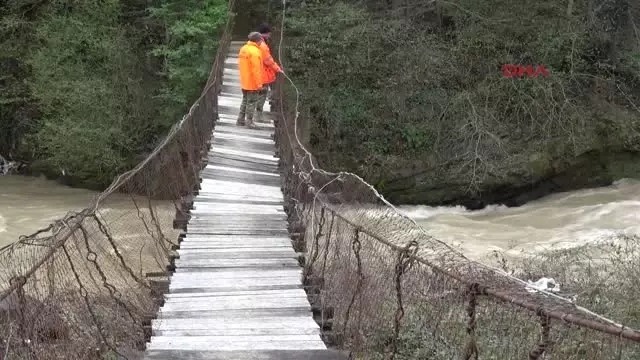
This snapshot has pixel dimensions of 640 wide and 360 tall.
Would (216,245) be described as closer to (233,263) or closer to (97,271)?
(233,263)

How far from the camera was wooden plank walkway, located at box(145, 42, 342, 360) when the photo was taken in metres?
4.52

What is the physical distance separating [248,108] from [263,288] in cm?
488

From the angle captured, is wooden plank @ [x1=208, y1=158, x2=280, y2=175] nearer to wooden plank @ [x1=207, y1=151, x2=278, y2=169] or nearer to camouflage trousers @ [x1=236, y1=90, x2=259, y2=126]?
wooden plank @ [x1=207, y1=151, x2=278, y2=169]

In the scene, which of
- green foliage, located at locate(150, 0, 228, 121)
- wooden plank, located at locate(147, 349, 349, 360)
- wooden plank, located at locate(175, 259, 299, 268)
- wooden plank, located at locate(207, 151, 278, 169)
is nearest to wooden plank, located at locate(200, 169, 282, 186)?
wooden plank, located at locate(207, 151, 278, 169)

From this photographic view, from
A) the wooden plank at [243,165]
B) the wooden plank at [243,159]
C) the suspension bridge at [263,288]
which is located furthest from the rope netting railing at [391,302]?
the wooden plank at [243,159]

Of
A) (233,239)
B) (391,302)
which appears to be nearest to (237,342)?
(391,302)

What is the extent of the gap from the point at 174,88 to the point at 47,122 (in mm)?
2331

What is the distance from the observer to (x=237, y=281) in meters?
5.63

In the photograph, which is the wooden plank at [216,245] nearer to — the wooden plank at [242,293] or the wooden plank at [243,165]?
the wooden plank at [242,293]

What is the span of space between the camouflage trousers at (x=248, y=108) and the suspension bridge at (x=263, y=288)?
159 cm

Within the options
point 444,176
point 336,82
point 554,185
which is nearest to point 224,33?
point 336,82

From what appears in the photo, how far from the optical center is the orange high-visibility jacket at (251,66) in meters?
9.10

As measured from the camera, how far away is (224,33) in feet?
42.7

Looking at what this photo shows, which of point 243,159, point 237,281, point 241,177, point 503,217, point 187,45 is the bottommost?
point 503,217
